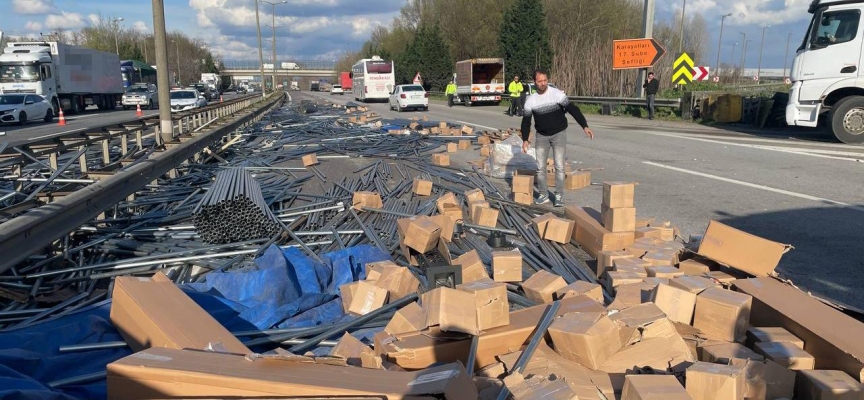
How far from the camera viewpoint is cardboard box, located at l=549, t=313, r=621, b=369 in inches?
138

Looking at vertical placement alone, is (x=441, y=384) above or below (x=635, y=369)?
above

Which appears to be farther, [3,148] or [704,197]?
[704,197]

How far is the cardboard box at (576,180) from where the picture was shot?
9.83 metres

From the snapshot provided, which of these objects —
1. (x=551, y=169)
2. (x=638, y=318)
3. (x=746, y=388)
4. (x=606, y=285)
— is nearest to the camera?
(x=746, y=388)

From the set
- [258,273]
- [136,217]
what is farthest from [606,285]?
[136,217]

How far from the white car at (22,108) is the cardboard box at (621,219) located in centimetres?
3004

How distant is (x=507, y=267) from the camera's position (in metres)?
5.12

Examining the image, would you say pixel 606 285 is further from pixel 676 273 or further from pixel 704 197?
pixel 704 197

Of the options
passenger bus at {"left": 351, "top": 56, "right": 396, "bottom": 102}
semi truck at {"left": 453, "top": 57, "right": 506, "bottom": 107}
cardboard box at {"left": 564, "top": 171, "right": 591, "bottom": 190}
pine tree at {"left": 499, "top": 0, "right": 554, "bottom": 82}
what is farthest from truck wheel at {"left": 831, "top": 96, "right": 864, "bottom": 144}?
passenger bus at {"left": 351, "top": 56, "right": 396, "bottom": 102}

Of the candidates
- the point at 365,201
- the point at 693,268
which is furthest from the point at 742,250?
the point at 365,201

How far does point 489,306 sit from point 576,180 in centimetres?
648

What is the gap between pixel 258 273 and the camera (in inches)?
201

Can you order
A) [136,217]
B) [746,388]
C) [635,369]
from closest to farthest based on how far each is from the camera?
[746,388]
[635,369]
[136,217]

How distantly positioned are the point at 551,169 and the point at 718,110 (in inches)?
559
